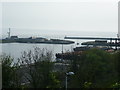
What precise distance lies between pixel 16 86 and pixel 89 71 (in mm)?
1664

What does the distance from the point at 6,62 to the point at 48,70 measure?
0.87m

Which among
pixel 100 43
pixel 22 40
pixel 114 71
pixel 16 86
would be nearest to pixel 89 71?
pixel 114 71

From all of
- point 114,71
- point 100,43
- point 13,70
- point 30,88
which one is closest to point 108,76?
point 114,71

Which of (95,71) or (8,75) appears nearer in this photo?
(8,75)

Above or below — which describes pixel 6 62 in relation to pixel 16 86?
above

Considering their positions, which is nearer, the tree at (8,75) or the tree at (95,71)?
the tree at (8,75)

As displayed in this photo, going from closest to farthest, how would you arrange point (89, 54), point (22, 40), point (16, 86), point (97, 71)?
point (16, 86)
point (97, 71)
point (89, 54)
point (22, 40)

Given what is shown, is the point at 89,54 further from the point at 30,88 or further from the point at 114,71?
the point at 30,88

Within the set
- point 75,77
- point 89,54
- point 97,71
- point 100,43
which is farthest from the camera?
point 100,43

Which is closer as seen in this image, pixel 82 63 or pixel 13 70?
pixel 13 70

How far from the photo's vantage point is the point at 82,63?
577cm

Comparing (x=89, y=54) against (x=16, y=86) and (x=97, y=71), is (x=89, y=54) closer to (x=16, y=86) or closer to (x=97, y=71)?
(x=97, y=71)

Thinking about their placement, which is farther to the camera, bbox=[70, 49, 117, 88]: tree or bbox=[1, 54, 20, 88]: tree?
bbox=[70, 49, 117, 88]: tree

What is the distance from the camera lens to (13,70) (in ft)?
15.2
